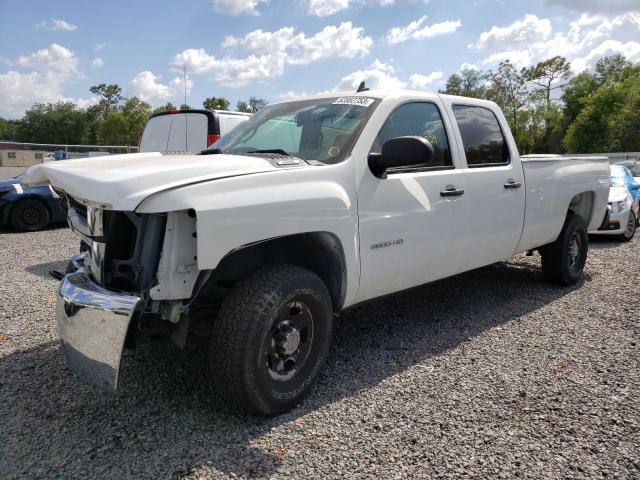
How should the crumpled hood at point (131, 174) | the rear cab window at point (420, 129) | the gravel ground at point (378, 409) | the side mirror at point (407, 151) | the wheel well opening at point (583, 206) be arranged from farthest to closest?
the wheel well opening at point (583, 206) → the rear cab window at point (420, 129) → the side mirror at point (407, 151) → the gravel ground at point (378, 409) → the crumpled hood at point (131, 174)

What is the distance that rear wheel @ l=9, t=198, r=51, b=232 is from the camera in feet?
31.5

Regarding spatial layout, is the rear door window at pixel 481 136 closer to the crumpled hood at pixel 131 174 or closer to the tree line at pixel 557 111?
the crumpled hood at pixel 131 174

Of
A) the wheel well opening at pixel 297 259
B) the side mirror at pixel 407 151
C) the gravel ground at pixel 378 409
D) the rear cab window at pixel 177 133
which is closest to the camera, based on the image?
the gravel ground at pixel 378 409

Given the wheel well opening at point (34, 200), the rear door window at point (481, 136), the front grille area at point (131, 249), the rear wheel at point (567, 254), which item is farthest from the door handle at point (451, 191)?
the wheel well opening at point (34, 200)

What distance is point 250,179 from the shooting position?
2.65 m

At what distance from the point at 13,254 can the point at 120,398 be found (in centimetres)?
564

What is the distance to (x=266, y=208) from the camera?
8.63 feet

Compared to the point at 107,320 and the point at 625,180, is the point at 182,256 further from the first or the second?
the point at 625,180

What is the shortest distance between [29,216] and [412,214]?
8834mm

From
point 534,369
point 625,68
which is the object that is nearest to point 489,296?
point 534,369

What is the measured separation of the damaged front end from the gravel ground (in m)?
0.45

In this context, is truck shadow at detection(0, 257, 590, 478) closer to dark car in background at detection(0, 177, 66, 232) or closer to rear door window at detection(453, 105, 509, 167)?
rear door window at detection(453, 105, 509, 167)

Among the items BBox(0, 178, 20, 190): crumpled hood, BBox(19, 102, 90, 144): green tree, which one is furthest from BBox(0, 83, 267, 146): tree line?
BBox(0, 178, 20, 190): crumpled hood

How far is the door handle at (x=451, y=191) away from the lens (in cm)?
377
